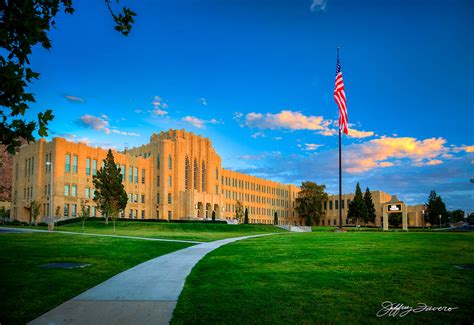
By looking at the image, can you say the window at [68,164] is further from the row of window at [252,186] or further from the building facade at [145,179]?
the row of window at [252,186]

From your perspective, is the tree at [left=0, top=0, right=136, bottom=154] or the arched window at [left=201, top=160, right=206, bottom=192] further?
the arched window at [left=201, top=160, right=206, bottom=192]

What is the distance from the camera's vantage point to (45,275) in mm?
11617

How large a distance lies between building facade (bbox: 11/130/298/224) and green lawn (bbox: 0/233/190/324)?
37509 mm

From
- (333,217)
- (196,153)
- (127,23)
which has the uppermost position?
(196,153)

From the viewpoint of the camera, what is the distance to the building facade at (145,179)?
6016 cm

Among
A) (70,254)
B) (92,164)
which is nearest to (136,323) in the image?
(70,254)

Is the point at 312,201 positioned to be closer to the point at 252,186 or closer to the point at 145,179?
the point at 252,186

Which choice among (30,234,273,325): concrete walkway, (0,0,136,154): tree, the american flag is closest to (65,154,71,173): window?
the american flag

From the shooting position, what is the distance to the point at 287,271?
12383mm

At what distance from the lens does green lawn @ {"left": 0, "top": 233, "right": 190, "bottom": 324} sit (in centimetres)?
834

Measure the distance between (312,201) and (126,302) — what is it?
10231cm

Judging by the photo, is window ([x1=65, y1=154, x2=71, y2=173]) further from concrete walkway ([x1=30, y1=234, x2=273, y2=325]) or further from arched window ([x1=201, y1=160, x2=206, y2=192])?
concrete walkway ([x1=30, y1=234, x2=273, y2=325])

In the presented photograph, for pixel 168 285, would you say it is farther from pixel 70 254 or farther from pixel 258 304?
pixel 70 254

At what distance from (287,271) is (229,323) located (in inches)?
225
